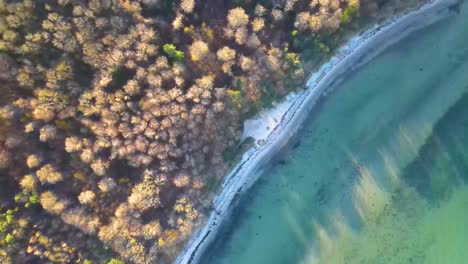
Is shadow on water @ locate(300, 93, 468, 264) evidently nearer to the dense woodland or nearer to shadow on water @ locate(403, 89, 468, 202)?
shadow on water @ locate(403, 89, 468, 202)

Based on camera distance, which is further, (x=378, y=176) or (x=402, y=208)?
(x=378, y=176)

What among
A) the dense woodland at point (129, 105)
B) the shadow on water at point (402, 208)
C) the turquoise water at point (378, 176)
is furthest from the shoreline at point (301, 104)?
the shadow on water at point (402, 208)

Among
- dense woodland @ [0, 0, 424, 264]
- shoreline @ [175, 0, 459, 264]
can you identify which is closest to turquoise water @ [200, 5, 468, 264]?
shoreline @ [175, 0, 459, 264]

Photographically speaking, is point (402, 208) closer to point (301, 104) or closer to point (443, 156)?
point (443, 156)

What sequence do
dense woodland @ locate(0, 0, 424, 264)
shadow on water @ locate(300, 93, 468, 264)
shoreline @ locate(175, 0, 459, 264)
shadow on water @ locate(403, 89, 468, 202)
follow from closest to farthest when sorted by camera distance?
dense woodland @ locate(0, 0, 424, 264) < shoreline @ locate(175, 0, 459, 264) < shadow on water @ locate(300, 93, 468, 264) < shadow on water @ locate(403, 89, 468, 202)

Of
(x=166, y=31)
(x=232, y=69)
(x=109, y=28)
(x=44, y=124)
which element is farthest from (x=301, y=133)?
(x=44, y=124)

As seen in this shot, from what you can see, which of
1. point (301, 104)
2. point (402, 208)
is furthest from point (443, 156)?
point (301, 104)
